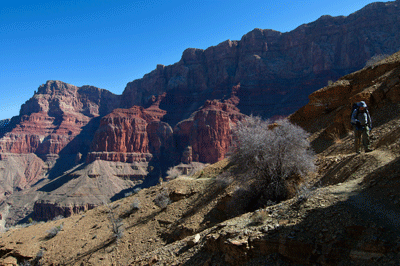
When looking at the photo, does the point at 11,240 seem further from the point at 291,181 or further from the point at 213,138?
the point at 213,138

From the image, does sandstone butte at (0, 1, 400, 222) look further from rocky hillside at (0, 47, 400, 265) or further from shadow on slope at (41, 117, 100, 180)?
rocky hillside at (0, 47, 400, 265)

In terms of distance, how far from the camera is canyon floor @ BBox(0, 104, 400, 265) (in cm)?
412

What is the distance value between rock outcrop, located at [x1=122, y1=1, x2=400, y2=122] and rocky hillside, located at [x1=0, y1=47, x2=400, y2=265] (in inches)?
3515

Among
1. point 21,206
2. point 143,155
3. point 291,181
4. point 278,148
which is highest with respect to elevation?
point 278,148

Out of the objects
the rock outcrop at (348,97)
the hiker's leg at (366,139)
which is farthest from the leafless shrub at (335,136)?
the hiker's leg at (366,139)

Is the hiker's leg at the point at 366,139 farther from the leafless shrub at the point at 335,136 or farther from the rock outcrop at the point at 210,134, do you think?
the rock outcrop at the point at 210,134

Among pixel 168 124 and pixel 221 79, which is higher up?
pixel 221 79

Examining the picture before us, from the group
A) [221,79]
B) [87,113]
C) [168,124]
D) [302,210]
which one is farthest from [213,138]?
[87,113]

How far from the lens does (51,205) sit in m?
67.3

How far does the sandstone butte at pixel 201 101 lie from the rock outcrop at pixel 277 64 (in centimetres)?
40

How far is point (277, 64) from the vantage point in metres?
117

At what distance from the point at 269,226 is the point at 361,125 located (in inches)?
210

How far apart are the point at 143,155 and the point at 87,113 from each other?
3422 inches

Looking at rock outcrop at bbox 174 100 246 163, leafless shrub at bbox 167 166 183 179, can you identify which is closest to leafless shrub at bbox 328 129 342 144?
leafless shrub at bbox 167 166 183 179
